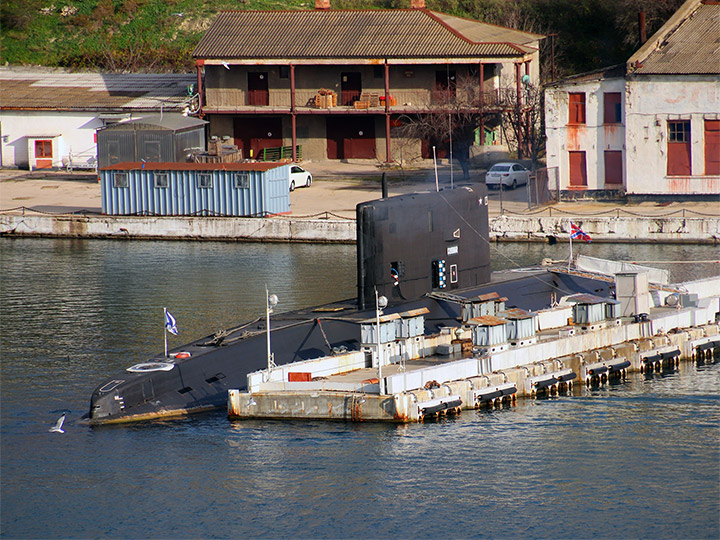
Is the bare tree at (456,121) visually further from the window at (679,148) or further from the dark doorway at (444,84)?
the window at (679,148)

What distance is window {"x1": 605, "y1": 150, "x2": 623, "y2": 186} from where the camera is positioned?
6500 cm

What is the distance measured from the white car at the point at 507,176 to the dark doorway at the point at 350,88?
597 inches

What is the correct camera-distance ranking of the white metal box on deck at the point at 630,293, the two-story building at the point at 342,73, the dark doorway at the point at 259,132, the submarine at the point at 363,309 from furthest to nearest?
the dark doorway at the point at 259,132 < the two-story building at the point at 342,73 < the white metal box on deck at the point at 630,293 < the submarine at the point at 363,309

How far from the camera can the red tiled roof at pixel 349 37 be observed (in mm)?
77500

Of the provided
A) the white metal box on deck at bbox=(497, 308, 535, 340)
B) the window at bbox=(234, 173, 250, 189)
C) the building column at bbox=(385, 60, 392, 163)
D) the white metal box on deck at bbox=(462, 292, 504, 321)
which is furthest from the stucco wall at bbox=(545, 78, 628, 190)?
the white metal box on deck at bbox=(497, 308, 535, 340)

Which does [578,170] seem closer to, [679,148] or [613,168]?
[613,168]

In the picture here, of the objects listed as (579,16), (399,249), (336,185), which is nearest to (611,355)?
(399,249)

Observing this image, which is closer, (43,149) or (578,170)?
(578,170)

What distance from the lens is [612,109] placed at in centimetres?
6425

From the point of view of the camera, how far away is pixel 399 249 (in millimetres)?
35938

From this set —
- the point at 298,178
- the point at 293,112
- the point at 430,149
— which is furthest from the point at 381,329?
the point at 430,149

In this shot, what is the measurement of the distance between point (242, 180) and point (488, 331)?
32.0 meters

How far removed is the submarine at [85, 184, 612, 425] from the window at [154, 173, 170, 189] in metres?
28.9

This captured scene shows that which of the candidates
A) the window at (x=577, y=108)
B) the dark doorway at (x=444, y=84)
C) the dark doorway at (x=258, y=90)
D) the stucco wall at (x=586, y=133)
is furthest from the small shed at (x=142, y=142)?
the window at (x=577, y=108)
